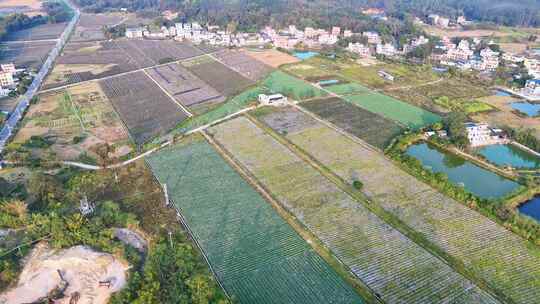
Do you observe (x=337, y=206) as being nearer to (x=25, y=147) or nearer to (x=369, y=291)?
(x=369, y=291)

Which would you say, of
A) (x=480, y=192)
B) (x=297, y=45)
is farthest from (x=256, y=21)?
(x=480, y=192)

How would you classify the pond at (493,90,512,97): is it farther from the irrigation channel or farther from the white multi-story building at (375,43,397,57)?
the irrigation channel

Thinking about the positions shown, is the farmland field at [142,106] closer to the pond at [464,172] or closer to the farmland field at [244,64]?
the farmland field at [244,64]

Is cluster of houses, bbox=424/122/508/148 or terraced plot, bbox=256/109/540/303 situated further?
cluster of houses, bbox=424/122/508/148

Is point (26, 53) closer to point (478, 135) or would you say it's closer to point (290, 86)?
point (290, 86)

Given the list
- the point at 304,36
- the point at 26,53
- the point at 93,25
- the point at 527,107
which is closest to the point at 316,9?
the point at 304,36

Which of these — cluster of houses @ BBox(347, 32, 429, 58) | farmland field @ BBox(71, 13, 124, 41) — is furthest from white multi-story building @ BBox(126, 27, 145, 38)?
cluster of houses @ BBox(347, 32, 429, 58)

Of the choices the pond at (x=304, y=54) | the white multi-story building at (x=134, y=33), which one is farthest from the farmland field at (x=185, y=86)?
the white multi-story building at (x=134, y=33)
